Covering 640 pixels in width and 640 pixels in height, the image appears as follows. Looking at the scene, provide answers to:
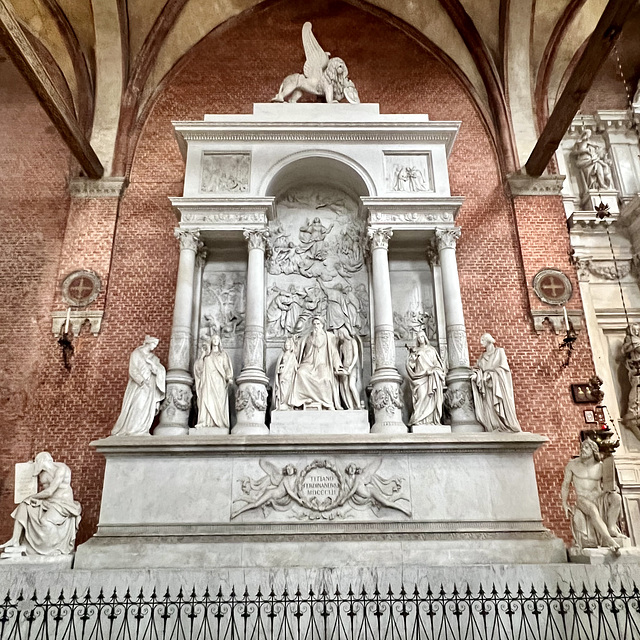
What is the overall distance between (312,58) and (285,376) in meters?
6.12

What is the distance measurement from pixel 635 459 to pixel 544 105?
23.3 feet

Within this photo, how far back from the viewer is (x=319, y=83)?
1080 centimetres

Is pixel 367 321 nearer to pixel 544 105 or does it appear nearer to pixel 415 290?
pixel 415 290

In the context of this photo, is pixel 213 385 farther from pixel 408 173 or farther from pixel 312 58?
pixel 312 58

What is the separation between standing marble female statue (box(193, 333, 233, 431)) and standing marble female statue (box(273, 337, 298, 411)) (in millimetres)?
684

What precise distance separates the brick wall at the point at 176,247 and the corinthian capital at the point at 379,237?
213cm

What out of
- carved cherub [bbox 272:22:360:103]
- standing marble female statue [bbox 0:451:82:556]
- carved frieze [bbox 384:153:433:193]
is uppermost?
carved cherub [bbox 272:22:360:103]

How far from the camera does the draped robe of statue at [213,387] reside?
27.1 feet

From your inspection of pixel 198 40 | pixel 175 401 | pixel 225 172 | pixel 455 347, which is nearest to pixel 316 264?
pixel 225 172

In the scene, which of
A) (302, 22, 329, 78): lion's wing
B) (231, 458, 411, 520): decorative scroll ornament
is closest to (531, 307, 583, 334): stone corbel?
(231, 458, 411, 520): decorative scroll ornament

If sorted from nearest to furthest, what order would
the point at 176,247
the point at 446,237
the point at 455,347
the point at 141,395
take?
the point at 141,395, the point at 455,347, the point at 446,237, the point at 176,247

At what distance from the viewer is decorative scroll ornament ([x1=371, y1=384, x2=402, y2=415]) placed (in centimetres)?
830

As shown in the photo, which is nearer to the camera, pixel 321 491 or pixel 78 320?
pixel 321 491

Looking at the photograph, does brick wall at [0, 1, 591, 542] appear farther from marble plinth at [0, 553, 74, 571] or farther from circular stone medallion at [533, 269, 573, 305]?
marble plinth at [0, 553, 74, 571]
